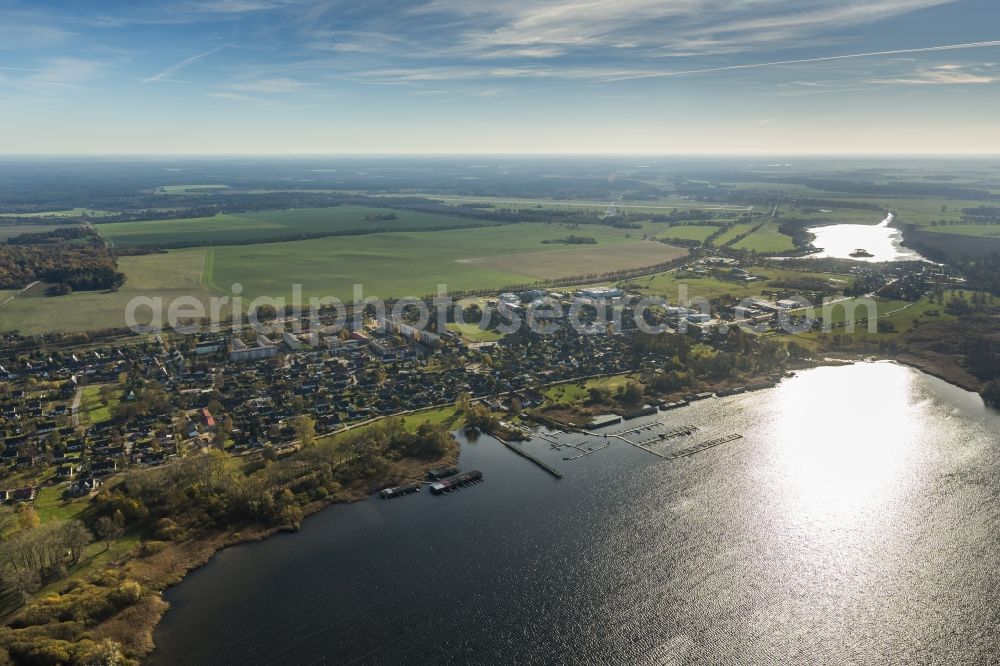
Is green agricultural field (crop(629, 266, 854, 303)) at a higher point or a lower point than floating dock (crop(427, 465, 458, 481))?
higher

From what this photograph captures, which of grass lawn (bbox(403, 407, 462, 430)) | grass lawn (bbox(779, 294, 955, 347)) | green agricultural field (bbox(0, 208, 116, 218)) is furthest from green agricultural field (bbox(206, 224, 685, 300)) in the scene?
green agricultural field (bbox(0, 208, 116, 218))

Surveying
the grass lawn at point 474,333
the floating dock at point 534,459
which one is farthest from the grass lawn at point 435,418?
the grass lawn at point 474,333

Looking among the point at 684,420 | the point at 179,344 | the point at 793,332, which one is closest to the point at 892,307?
the point at 793,332

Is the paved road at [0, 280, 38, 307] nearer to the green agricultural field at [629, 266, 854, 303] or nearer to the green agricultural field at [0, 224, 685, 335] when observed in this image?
the green agricultural field at [0, 224, 685, 335]

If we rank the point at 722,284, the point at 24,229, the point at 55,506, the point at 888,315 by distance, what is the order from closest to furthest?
the point at 55,506 < the point at 888,315 < the point at 722,284 < the point at 24,229

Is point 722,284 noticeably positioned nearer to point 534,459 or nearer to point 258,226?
point 534,459

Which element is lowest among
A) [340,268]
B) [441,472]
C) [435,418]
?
[441,472]

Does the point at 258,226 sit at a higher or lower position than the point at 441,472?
higher

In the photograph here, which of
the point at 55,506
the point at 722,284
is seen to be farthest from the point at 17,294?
the point at 722,284
